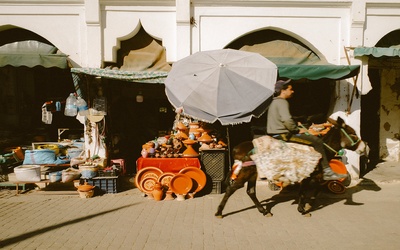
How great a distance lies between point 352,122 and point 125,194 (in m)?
5.94

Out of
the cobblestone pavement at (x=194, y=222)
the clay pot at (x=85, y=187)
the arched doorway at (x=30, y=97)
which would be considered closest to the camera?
the cobblestone pavement at (x=194, y=222)

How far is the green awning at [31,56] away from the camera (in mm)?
6855

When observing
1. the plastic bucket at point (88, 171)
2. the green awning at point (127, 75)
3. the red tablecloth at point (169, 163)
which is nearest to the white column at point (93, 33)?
the green awning at point (127, 75)

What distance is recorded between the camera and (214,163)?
22.9ft

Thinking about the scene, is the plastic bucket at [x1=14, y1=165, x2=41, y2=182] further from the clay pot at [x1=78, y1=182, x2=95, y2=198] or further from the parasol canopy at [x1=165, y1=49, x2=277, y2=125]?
the parasol canopy at [x1=165, y1=49, x2=277, y2=125]

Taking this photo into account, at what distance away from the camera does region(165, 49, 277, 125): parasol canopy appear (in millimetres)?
5574

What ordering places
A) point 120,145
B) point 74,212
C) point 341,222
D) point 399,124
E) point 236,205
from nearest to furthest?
point 341,222, point 74,212, point 236,205, point 120,145, point 399,124

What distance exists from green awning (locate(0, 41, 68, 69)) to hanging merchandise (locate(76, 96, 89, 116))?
83 cm

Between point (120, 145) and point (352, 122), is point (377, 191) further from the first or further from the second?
point (120, 145)

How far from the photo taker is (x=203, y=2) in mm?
7699

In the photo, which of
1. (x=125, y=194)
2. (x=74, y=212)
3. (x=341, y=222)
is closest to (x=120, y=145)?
(x=125, y=194)

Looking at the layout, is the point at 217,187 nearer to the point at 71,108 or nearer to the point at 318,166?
the point at 318,166

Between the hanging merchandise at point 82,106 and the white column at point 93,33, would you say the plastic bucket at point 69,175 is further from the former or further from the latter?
the white column at point 93,33

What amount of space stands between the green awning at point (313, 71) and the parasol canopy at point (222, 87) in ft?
2.17
